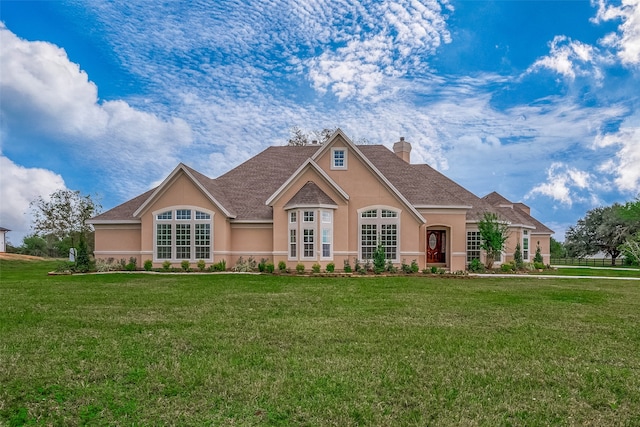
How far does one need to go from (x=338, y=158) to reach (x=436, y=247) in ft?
28.4

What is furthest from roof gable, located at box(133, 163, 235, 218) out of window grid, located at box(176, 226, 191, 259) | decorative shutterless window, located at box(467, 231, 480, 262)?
decorative shutterless window, located at box(467, 231, 480, 262)

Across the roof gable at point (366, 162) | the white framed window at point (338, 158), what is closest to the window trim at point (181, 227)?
the roof gable at point (366, 162)

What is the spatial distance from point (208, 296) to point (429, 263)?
16.8 meters

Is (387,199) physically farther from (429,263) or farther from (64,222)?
(64,222)

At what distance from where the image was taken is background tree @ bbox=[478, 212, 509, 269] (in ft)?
82.0

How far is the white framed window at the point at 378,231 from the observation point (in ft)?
76.8

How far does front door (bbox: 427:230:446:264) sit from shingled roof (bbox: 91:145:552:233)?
211 cm

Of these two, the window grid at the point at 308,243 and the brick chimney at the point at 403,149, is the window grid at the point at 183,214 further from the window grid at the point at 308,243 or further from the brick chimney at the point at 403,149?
the brick chimney at the point at 403,149

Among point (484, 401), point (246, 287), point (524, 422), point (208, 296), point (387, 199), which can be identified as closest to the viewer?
point (524, 422)

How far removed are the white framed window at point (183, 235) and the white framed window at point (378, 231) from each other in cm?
799

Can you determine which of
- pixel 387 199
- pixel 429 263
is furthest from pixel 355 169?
pixel 429 263

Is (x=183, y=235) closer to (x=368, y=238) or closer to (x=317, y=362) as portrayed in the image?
(x=368, y=238)

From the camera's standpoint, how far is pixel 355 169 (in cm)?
2367

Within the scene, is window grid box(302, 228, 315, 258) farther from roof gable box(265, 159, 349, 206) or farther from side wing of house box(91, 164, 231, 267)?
side wing of house box(91, 164, 231, 267)
